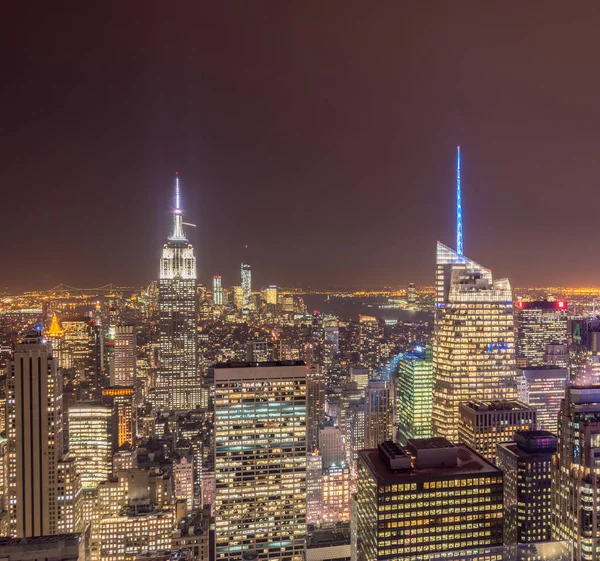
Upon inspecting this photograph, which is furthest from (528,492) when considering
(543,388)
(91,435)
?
(91,435)

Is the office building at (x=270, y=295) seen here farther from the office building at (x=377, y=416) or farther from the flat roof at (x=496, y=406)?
the flat roof at (x=496, y=406)

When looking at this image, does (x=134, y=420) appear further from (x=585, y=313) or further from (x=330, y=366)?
(x=585, y=313)

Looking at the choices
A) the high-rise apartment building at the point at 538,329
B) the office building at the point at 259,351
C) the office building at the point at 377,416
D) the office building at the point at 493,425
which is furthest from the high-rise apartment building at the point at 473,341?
the office building at the point at 259,351

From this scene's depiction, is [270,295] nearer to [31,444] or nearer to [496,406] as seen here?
[496,406]

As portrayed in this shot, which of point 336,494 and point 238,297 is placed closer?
point 336,494

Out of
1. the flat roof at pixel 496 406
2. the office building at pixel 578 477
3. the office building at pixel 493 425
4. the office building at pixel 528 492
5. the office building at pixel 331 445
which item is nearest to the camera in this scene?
the office building at pixel 578 477
